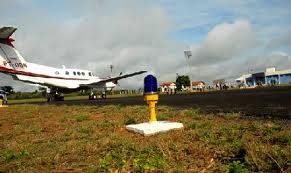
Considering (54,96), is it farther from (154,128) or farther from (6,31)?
(154,128)

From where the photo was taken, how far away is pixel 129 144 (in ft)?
18.5

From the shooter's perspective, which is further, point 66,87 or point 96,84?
point 96,84

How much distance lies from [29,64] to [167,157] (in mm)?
31496

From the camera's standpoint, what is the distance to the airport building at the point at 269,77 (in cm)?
11388

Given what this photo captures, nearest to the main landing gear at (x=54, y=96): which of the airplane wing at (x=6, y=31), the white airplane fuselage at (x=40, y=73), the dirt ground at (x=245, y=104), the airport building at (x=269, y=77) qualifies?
the white airplane fuselage at (x=40, y=73)

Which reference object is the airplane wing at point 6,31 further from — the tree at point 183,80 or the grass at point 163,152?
the tree at point 183,80

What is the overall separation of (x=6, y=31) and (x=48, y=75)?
7002mm

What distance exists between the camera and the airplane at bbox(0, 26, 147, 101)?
3192 cm

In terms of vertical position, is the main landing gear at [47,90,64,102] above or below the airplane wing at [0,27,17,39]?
below

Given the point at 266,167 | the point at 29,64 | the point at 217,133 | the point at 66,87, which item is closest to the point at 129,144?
the point at 217,133

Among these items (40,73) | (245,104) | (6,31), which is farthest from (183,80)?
(245,104)

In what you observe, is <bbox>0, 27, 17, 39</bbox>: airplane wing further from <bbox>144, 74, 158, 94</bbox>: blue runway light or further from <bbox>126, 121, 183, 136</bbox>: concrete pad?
<bbox>126, 121, 183, 136</bbox>: concrete pad

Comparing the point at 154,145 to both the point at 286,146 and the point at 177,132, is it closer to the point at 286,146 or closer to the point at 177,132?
the point at 177,132

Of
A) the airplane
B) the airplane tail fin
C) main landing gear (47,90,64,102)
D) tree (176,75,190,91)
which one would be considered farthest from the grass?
tree (176,75,190,91)
